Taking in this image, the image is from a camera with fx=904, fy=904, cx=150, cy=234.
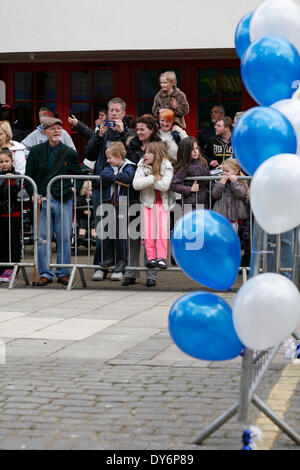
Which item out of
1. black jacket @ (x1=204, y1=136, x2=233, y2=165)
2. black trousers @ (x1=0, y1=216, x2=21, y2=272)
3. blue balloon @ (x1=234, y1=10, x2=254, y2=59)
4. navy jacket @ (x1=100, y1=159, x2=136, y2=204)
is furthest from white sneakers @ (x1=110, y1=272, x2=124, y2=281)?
blue balloon @ (x1=234, y1=10, x2=254, y2=59)

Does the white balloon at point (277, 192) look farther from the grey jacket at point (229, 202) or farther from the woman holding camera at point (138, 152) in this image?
the woman holding camera at point (138, 152)

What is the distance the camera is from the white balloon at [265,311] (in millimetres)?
4566

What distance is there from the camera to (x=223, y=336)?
15.8 feet

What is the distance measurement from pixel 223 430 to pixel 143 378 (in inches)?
56.1

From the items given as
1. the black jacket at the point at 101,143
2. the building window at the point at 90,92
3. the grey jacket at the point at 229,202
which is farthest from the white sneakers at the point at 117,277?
the building window at the point at 90,92

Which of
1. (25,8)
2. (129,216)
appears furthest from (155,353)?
(25,8)

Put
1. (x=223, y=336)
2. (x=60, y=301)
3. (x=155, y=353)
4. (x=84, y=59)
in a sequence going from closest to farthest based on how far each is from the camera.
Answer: (x=223, y=336), (x=155, y=353), (x=60, y=301), (x=84, y=59)

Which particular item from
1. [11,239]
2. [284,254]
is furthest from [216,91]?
[284,254]

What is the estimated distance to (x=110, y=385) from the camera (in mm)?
6195

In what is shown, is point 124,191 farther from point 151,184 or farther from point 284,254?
point 284,254

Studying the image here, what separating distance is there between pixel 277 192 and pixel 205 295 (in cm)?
72

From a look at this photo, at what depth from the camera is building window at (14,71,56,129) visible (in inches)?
784

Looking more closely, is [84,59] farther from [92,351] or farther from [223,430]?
[223,430]

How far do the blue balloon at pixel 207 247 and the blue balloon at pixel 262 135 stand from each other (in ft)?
1.29
